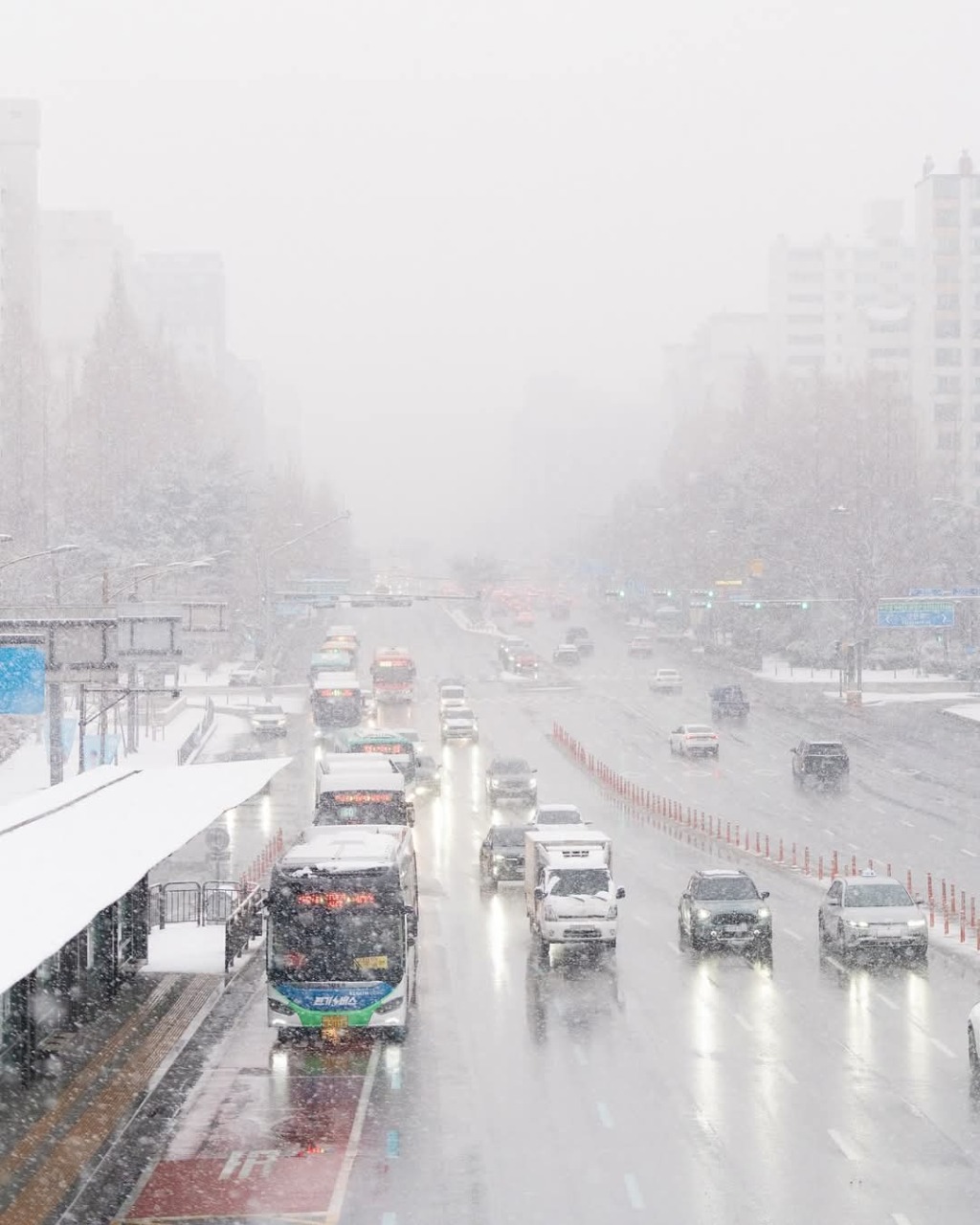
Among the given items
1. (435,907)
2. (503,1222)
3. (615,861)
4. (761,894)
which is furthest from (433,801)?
(503,1222)

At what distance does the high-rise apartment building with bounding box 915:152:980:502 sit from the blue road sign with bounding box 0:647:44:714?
475 ft

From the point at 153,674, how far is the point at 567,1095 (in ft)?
249

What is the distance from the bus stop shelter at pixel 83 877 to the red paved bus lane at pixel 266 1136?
2696mm

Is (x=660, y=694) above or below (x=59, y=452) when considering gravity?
below

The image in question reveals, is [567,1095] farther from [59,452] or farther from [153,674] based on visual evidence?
[59,452]

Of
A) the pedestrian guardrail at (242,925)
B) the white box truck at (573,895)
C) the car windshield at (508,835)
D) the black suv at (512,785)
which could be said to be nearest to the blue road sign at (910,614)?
the black suv at (512,785)

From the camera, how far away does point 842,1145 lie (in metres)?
19.9

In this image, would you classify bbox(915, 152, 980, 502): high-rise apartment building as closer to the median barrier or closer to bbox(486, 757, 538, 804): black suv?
the median barrier

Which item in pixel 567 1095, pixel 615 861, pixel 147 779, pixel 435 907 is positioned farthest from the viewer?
pixel 615 861

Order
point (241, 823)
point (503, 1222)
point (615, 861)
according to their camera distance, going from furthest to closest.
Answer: point (241, 823), point (615, 861), point (503, 1222)

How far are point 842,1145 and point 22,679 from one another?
25733 mm

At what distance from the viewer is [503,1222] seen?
17406mm

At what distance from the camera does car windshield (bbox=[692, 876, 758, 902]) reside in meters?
33.5

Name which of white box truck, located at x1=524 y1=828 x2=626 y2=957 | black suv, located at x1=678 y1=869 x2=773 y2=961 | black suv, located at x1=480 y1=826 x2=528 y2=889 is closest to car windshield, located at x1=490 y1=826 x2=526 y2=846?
black suv, located at x1=480 y1=826 x2=528 y2=889
